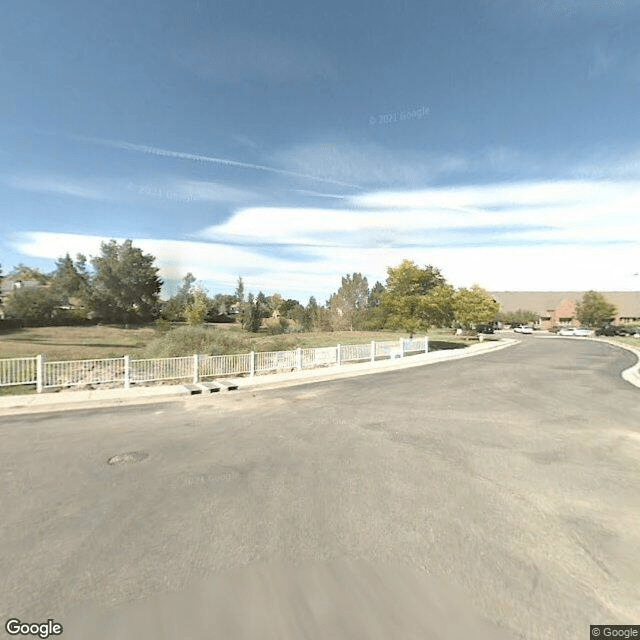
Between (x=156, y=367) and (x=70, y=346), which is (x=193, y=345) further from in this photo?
(x=70, y=346)

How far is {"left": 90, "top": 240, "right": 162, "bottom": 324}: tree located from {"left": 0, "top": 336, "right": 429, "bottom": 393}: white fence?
39.3 metres

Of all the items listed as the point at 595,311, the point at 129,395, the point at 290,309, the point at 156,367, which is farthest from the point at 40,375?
the point at 595,311

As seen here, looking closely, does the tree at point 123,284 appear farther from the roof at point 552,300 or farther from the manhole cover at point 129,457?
the roof at point 552,300

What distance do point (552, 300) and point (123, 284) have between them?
262 feet

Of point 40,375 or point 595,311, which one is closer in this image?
point 40,375

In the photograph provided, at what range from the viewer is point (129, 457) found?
583 cm

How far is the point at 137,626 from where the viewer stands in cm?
259

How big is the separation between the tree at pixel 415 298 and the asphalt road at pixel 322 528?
633 inches

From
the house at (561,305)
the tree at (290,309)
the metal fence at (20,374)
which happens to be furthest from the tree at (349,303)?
the metal fence at (20,374)

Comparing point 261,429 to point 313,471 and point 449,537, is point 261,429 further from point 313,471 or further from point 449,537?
point 449,537

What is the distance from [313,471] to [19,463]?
14.9 feet

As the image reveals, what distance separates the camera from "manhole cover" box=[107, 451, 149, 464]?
566 centimetres

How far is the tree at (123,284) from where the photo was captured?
4894 cm

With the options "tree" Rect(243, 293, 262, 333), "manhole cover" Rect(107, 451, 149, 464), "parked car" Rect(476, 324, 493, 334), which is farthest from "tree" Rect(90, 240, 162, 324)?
"manhole cover" Rect(107, 451, 149, 464)
